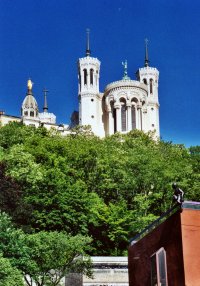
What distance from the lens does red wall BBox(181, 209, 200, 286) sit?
13906 millimetres

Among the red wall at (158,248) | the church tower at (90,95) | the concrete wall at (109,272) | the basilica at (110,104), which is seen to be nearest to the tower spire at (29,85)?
the basilica at (110,104)

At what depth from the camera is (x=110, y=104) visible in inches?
3438

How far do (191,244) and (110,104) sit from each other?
7366 centimetres

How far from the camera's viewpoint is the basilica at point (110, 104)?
85625 millimetres

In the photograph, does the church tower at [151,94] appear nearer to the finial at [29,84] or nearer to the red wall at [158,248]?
the finial at [29,84]

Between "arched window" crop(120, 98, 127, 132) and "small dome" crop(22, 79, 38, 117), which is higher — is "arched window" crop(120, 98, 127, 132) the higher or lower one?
the lower one

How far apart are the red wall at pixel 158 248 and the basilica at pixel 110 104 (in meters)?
66.4

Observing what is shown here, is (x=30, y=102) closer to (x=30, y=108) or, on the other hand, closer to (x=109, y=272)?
(x=30, y=108)

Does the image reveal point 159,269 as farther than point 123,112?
No

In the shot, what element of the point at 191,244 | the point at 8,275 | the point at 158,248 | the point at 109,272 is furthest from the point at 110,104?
the point at 191,244

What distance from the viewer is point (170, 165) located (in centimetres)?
4497

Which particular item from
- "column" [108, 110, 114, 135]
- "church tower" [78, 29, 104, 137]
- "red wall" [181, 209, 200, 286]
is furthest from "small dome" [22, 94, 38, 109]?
"red wall" [181, 209, 200, 286]

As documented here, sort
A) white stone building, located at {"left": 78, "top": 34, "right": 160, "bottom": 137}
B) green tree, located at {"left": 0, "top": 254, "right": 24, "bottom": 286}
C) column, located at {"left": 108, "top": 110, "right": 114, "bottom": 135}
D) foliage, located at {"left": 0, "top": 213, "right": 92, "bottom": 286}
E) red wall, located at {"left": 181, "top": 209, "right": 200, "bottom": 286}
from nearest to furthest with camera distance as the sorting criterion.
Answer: red wall, located at {"left": 181, "top": 209, "right": 200, "bottom": 286}
green tree, located at {"left": 0, "top": 254, "right": 24, "bottom": 286}
foliage, located at {"left": 0, "top": 213, "right": 92, "bottom": 286}
white stone building, located at {"left": 78, "top": 34, "right": 160, "bottom": 137}
column, located at {"left": 108, "top": 110, "right": 114, "bottom": 135}

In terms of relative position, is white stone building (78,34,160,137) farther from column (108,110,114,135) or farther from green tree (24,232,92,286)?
green tree (24,232,92,286)
